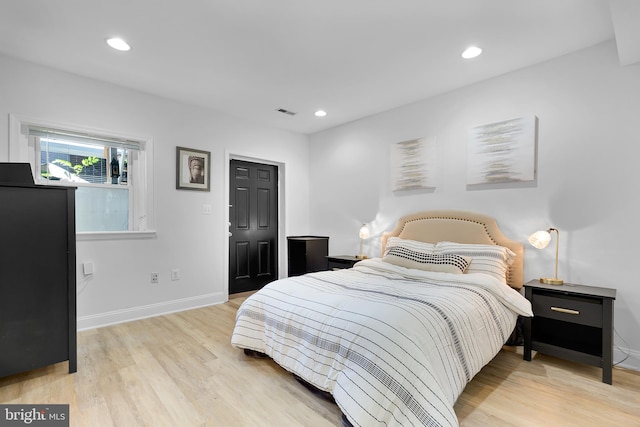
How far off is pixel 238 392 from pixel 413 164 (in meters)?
2.90

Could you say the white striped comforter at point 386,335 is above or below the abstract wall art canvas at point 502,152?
below

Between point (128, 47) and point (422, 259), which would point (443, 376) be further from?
point (128, 47)

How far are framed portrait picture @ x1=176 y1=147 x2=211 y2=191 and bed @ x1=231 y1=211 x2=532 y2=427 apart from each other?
1979 mm

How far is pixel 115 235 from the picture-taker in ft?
10.6

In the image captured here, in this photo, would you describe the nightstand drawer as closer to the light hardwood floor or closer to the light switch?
the light hardwood floor

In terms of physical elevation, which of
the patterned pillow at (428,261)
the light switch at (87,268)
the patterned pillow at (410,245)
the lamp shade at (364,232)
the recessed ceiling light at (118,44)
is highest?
the recessed ceiling light at (118,44)

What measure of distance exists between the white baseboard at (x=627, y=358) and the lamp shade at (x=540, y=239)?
2.97 ft

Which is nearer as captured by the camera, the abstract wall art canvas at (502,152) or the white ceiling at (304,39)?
the white ceiling at (304,39)

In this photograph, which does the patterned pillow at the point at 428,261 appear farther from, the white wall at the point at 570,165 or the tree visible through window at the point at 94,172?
the tree visible through window at the point at 94,172

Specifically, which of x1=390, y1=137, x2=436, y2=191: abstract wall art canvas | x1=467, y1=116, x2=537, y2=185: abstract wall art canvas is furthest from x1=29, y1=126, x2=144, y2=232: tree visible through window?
x1=467, y1=116, x2=537, y2=185: abstract wall art canvas

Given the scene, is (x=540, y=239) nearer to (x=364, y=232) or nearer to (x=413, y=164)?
(x=413, y=164)

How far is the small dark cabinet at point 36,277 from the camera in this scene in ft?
6.58

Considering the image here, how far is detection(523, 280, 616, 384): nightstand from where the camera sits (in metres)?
2.11

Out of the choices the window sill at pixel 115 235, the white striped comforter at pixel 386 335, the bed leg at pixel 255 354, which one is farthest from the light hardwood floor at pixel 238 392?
the window sill at pixel 115 235
